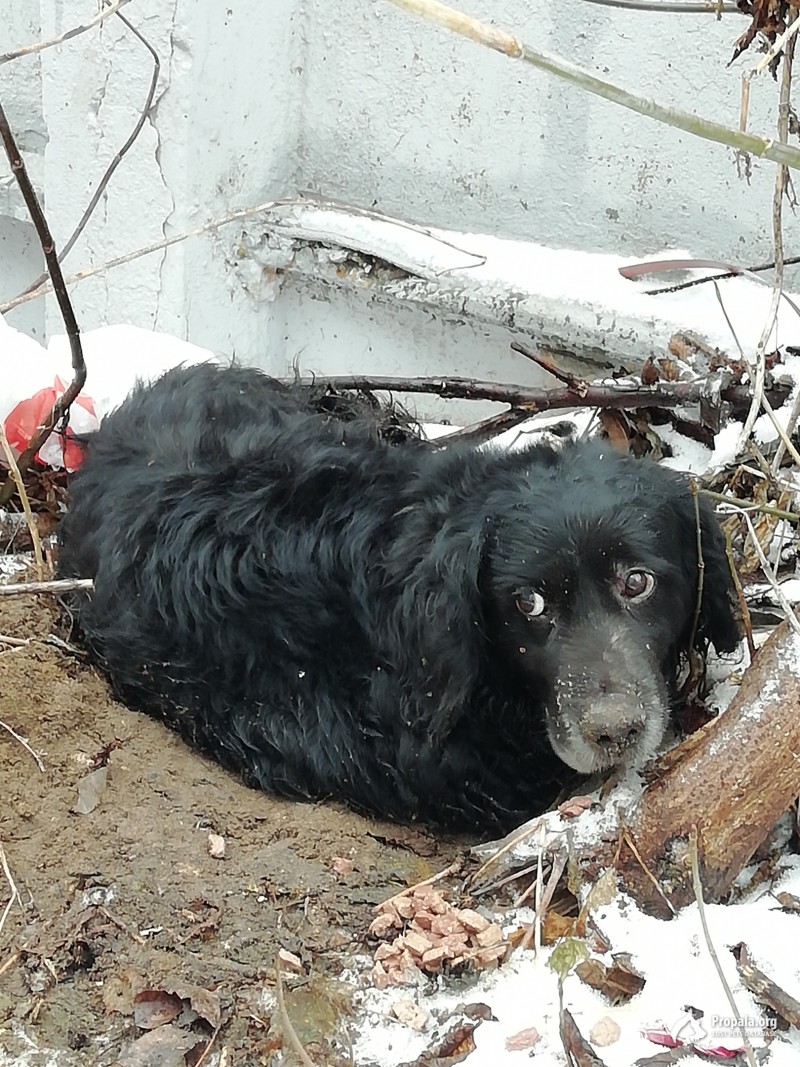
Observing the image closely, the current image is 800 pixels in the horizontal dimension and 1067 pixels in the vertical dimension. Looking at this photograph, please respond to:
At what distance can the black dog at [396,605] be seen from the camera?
236cm

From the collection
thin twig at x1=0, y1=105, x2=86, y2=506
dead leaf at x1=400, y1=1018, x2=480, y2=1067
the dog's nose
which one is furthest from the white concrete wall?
dead leaf at x1=400, y1=1018, x2=480, y2=1067

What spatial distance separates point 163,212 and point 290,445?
1.42m

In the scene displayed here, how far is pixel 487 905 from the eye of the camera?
2031 millimetres

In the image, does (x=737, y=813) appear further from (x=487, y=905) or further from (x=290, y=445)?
(x=290, y=445)

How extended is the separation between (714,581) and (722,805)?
0.77 metres

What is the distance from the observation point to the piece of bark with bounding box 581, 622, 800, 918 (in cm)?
188

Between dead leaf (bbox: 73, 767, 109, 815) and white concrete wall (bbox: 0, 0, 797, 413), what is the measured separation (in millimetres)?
1880

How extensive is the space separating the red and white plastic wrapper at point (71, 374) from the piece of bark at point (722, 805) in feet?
6.38

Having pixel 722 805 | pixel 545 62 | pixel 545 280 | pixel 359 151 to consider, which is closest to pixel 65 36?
pixel 545 62

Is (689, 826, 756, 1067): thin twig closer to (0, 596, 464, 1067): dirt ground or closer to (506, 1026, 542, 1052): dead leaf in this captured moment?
(506, 1026, 542, 1052): dead leaf

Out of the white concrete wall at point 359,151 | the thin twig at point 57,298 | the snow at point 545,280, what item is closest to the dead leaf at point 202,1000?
the thin twig at point 57,298

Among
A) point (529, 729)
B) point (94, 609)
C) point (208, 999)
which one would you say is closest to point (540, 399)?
point (529, 729)

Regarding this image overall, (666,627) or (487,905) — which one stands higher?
(666,627)

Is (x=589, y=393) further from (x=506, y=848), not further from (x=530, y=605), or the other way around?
(x=506, y=848)
